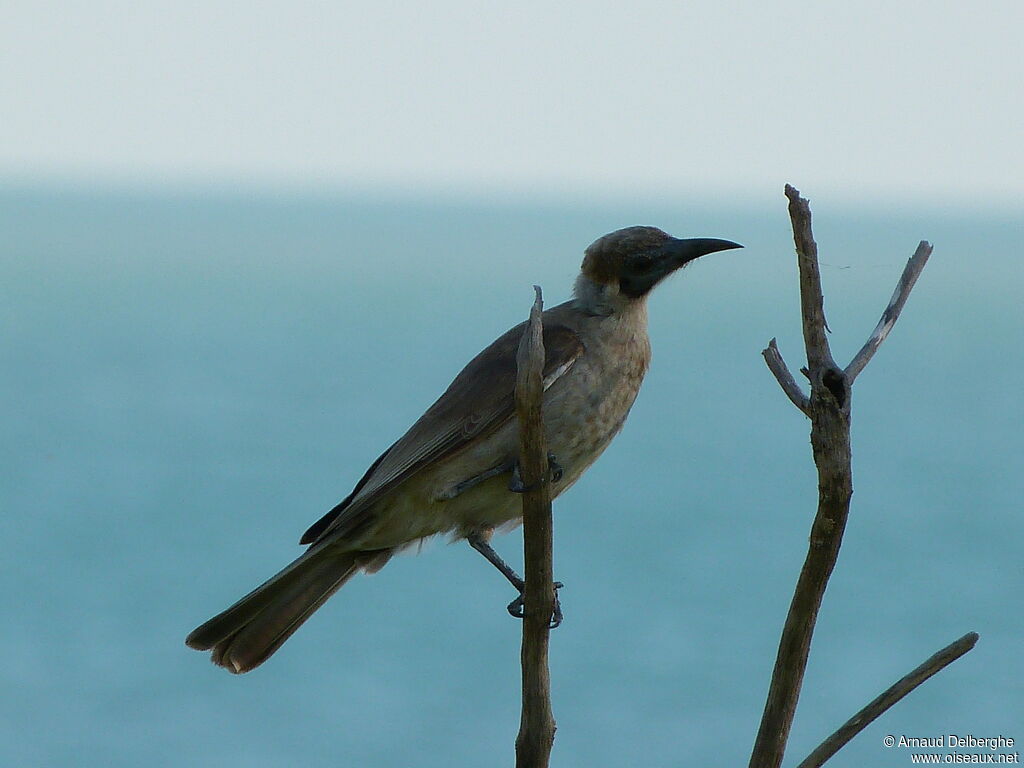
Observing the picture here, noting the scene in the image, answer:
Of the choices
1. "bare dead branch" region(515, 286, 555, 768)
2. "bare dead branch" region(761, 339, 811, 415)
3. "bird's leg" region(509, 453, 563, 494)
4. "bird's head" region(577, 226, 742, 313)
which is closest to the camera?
"bare dead branch" region(761, 339, 811, 415)

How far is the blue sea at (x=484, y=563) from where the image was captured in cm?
2261

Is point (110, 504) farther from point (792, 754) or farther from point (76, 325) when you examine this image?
point (76, 325)

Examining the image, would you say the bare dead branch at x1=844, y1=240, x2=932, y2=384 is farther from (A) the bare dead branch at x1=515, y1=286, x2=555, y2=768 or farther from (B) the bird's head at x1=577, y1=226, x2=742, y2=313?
(B) the bird's head at x1=577, y1=226, x2=742, y2=313

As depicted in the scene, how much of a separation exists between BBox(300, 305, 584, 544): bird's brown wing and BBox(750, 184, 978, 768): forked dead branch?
56.8 inches

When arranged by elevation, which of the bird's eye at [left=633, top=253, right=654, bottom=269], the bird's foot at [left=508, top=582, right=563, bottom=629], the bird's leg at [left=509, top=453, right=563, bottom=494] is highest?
the bird's eye at [left=633, top=253, right=654, bottom=269]

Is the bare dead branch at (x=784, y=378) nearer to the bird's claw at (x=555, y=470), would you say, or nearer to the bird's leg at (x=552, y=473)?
the bird's leg at (x=552, y=473)

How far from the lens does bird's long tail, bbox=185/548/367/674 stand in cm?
454

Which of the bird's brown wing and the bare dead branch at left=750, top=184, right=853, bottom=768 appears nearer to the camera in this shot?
the bare dead branch at left=750, top=184, right=853, bottom=768

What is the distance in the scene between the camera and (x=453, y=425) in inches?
182

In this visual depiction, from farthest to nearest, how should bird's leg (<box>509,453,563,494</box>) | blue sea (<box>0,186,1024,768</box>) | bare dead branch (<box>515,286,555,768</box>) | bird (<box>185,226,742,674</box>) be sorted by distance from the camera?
blue sea (<box>0,186,1024,768</box>) < bird (<box>185,226,742,674</box>) < bird's leg (<box>509,453,563,494</box>) < bare dead branch (<box>515,286,555,768</box>)

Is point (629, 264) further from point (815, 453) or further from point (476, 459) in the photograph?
point (815, 453)

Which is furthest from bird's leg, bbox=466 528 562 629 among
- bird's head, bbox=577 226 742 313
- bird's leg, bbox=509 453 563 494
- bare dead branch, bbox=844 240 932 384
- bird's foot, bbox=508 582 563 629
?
bare dead branch, bbox=844 240 932 384

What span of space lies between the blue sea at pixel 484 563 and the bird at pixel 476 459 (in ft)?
0.74

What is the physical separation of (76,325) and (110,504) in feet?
121
